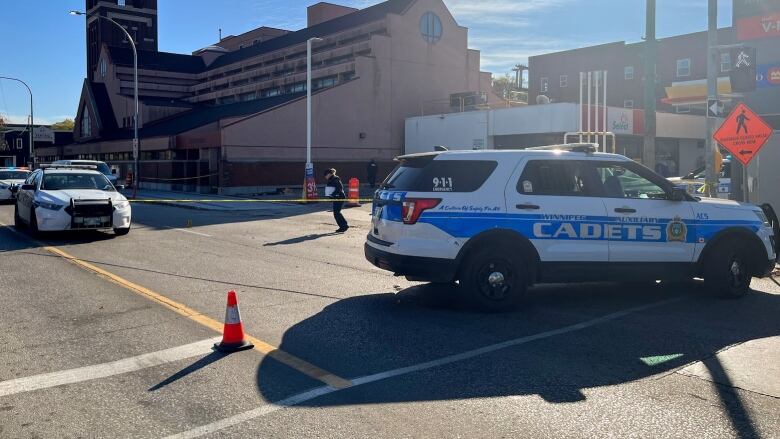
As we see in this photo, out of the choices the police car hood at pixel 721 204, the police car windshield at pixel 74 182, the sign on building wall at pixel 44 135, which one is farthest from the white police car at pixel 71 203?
the sign on building wall at pixel 44 135

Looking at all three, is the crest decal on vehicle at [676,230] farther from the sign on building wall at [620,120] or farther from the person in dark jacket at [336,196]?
the sign on building wall at [620,120]

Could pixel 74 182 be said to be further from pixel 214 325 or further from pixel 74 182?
pixel 214 325

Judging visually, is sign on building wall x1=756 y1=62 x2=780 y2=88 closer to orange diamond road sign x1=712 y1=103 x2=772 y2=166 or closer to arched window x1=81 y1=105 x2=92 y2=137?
orange diamond road sign x1=712 y1=103 x2=772 y2=166

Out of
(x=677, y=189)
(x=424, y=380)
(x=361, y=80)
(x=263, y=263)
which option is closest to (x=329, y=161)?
(x=361, y=80)

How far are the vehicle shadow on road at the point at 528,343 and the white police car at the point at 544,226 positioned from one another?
0.45 m

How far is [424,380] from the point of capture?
5.53 m

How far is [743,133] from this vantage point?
12539 millimetres

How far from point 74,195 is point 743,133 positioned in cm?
1349

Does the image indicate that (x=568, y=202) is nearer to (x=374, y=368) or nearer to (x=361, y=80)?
(x=374, y=368)

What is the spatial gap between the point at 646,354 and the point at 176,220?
1701 centimetres

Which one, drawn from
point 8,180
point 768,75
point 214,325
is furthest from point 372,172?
point 214,325

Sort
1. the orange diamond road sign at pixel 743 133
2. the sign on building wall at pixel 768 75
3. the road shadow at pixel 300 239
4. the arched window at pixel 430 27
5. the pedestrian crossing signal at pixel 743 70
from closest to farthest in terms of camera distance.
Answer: the orange diamond road sign at pixel 743 133
the pedestrian crossing signal at pixel 743 70
the road shadow at pixel 300 239
the sign on building wall at pixel 768 75
the arched window at pixel 430 27

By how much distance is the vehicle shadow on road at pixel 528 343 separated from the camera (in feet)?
17.6

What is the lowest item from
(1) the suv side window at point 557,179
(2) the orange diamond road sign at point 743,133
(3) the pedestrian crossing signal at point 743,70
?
(1) the suv side window at point 557,179
